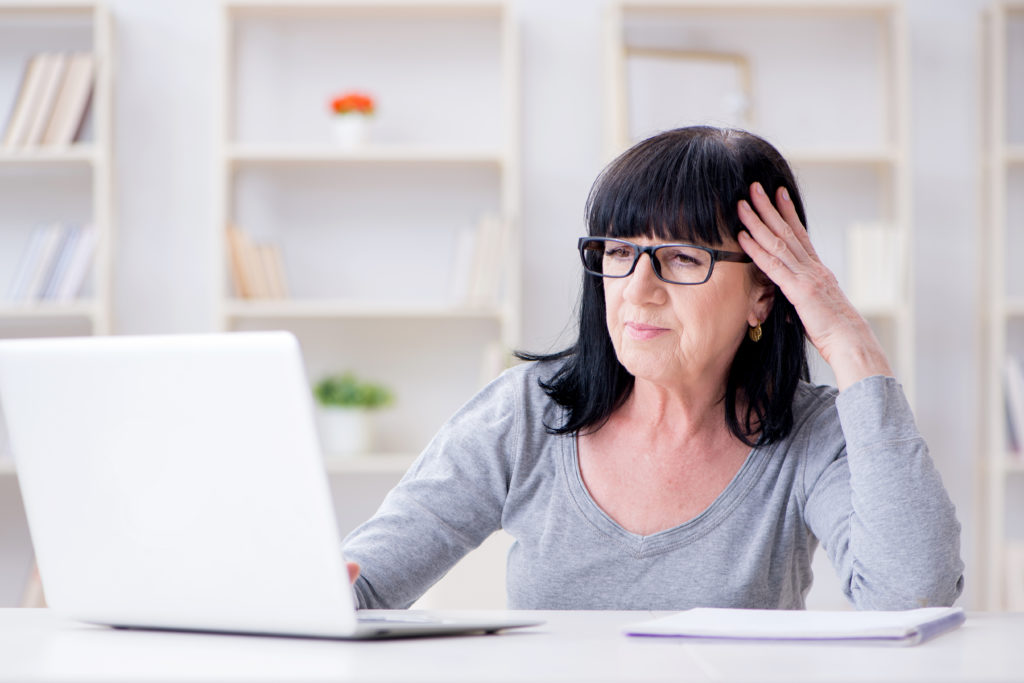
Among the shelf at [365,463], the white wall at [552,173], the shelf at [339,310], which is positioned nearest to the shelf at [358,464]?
the shelf at [365,463]

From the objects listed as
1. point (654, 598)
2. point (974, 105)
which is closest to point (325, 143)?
point (974, 105)

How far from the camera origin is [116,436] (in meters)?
0.82

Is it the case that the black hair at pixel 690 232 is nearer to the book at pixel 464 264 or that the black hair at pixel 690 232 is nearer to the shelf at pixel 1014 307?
the book at pixel 464 264

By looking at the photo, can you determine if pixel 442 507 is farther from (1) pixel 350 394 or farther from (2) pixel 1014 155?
(2) pixel 1014 155

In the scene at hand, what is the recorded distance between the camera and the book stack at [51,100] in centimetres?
287

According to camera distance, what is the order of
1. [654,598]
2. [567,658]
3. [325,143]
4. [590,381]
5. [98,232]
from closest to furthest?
[567,658] → [654,598] → [590,381] → [98,232] → [325,143]

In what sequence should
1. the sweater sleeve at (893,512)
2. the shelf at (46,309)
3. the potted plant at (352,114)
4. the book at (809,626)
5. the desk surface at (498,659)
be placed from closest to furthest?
1. the desk surface at (498,659)
2. the book at (809,626)
3. the sweater sleeve at (893,512)
4. the shelf at (46,309)
5. the potted plant at (352,114)

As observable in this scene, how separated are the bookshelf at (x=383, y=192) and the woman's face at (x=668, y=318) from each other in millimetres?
1728

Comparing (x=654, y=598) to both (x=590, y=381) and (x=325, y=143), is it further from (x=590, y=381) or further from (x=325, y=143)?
(x=325, y=143)

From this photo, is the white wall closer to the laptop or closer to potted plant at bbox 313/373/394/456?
potted plant at bbox 313/373/394/456

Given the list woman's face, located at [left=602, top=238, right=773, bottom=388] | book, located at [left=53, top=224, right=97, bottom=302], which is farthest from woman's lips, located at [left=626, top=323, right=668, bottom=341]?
book, located at [left=53, top=224, right=97, bottom=302]

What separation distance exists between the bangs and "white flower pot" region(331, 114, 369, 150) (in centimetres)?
170

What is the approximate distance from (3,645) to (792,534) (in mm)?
891

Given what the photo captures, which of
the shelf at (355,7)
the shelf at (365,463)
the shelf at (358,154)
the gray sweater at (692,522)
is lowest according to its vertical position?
the shelf at (365,463)
